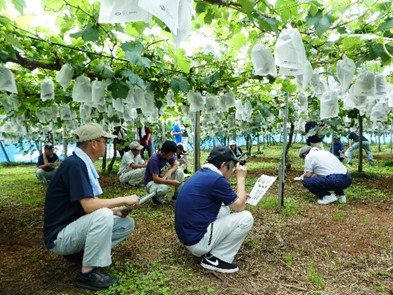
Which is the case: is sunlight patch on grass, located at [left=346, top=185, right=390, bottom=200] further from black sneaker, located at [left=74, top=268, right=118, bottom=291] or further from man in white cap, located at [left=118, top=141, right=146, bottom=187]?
black sneaker, located at [left=74, top=268, right=118, bottom=291]

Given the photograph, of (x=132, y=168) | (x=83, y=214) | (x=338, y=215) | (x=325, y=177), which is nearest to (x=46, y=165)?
(x=132, y=168)

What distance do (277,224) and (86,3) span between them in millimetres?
3403

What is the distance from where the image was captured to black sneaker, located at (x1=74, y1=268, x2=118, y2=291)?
256 centimetres

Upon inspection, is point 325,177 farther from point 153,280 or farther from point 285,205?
point 153,280

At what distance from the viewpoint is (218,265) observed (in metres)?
2.88

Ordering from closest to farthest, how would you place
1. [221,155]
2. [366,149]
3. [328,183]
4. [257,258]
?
[221,155]
[257,258]
[328,183]
[366,149]

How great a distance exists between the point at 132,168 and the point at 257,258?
14.9ft

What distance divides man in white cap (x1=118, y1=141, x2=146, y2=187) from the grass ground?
210cm

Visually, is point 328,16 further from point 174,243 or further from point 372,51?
point 174,243

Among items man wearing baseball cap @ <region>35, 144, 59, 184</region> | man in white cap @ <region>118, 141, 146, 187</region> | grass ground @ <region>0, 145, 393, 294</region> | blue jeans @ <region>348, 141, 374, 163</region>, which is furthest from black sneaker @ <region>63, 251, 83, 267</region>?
blue jeans @ <region>348, 141, 374, 163</region>

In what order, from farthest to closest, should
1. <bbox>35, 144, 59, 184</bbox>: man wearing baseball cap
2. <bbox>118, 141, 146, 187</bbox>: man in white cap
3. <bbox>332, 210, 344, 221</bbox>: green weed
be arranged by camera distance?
<bbox>35, 144, 59, 184</bbox>: man wearing baseball cap, <bbox>118, 141, 146, 187</bbox>: man in white cap, <bbox>332, 210, 344, 221</bbox>: green weed

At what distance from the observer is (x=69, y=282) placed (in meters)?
2.70

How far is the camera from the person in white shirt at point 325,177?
213 inches

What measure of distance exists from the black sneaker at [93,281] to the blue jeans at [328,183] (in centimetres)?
402
